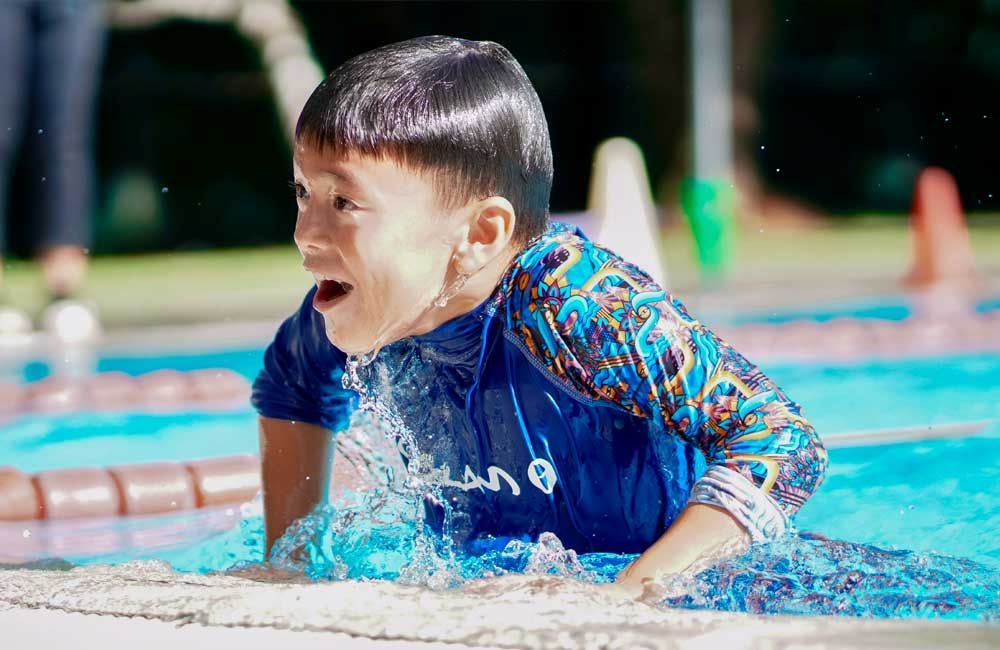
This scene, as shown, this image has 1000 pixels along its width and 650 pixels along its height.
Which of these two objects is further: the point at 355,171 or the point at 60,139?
the point at 60,139

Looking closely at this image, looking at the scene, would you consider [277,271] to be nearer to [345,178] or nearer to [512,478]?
[512,478]

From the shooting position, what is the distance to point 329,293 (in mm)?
2037

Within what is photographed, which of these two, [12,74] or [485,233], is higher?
[12,74]

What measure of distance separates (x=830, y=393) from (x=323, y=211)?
299cm

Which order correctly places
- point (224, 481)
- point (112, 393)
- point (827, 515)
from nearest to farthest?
point (827, 515) → point (224, 481) → point (112, 393)

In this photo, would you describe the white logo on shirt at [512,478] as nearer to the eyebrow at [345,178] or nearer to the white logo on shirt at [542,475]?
the white logo on shirt at [542,475]

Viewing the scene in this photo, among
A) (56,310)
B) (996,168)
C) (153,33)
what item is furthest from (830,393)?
(153,33)

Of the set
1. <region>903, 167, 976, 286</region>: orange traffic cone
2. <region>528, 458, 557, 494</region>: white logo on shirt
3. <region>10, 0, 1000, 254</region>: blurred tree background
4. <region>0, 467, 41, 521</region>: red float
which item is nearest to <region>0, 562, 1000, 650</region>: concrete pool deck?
<region>528, 458, 557, 494</region>: white logo on shirt

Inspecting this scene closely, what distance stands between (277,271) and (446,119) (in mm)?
6701

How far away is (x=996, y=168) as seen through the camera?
8477 millimetres

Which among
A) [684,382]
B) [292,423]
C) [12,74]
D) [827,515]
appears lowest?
[827,515]

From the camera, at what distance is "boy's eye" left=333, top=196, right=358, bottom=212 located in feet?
6.35

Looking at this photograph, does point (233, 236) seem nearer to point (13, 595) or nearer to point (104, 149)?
point (104, 149)

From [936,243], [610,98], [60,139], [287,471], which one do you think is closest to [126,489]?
[287,471]
